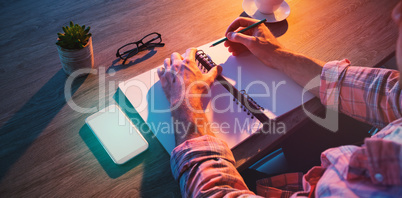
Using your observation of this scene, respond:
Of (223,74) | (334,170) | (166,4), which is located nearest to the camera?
(334,170)

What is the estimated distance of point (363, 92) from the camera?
0.85 m

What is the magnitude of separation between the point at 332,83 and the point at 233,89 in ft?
1.08

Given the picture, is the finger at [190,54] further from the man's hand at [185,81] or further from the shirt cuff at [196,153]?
the shirt cuff at [196,153]

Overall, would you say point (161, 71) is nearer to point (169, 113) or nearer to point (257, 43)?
point (169, 113)

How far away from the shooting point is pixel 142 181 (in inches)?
28.3

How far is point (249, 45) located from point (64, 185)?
2.45 ft

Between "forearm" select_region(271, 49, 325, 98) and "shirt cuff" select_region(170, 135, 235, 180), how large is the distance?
15.1 inches

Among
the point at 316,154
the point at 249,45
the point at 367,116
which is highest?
the point at 249,45

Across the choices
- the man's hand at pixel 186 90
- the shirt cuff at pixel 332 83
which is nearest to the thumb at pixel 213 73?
the man's hand at pixel 186 90

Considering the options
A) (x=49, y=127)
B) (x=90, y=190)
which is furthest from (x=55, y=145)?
(x=90, y=190)

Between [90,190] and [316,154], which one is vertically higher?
[90,190]

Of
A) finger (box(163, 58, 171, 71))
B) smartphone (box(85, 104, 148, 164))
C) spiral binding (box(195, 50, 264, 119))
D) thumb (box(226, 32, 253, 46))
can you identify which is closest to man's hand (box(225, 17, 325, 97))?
thumb (box(226, 32, 253, 46))

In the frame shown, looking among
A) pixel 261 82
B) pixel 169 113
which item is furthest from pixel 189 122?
pixel 261 82

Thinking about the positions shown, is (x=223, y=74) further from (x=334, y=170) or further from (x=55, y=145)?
(x=55, y=145)
